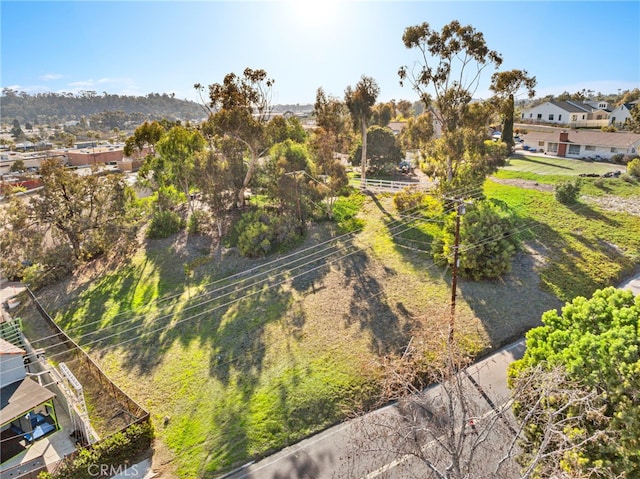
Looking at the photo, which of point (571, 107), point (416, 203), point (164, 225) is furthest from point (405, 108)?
point (164, 225)

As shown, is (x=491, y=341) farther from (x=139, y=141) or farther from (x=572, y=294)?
(x=139, y=141)

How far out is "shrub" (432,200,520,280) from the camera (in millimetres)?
19969

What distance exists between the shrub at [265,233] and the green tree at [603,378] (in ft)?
55.0

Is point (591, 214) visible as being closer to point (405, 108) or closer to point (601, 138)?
point (601, 138)

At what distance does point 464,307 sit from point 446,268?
Result: 337cm

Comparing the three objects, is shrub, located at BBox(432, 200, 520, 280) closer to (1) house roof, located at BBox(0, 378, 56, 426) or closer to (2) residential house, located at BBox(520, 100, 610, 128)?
(1) house roof, located at BBox(0, 378, 56, 426)

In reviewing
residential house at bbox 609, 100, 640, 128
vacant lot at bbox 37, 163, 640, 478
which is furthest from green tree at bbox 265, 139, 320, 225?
residential house at bbox 609, 100, 640, 128

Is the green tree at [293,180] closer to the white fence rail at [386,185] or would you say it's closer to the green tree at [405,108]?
the white fence rail at [386,185]

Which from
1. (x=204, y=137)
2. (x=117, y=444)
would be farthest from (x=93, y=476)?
(x=204, y=137)

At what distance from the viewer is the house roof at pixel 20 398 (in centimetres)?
1102

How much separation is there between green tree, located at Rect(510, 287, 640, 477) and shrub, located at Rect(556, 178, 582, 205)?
70.1 feet

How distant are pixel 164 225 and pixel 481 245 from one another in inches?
846

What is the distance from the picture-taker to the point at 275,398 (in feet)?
44.6

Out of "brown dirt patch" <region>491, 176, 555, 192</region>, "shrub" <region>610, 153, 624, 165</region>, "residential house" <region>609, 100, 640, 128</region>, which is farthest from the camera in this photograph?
"residential house" <region>609, 100, 640, 128</region>
